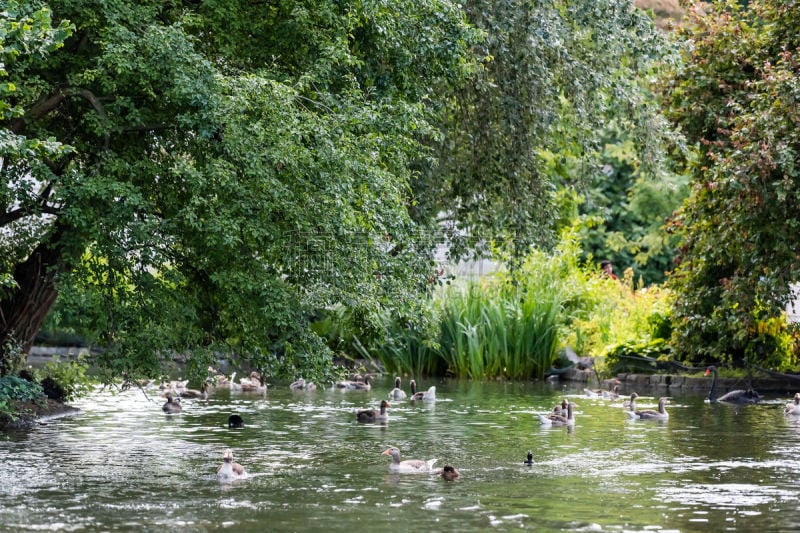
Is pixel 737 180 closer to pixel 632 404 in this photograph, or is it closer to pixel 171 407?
pixel 632 404

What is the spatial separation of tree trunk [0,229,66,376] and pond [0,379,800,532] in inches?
47.3

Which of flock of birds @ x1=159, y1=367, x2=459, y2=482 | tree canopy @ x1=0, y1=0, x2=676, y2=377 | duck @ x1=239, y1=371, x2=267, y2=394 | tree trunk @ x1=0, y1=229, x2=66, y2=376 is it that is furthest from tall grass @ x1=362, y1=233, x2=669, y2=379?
tree canopy @ x1=0, y1=0, x2=676, y2=377

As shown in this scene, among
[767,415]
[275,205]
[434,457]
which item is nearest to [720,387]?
[767,415]

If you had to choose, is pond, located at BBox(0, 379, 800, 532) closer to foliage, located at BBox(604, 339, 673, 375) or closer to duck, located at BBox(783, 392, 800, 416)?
duck, located at BBox(783, 392, 800, 416)

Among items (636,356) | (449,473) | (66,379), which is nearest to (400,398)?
(66,379)

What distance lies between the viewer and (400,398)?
2542 centimetres

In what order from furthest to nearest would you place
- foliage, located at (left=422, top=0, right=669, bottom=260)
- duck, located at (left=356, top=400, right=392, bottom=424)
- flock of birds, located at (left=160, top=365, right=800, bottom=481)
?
duck, located at (left=356, top=400, right=392, bottom=424) → foliage, located at (left=422, top=0, right=669, bottom=260) → flock of birds, located at (left=160, top=365, right=800, bottom=481)

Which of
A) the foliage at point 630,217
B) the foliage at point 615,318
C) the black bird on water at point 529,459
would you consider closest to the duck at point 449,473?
the black bird on water at point 529,459

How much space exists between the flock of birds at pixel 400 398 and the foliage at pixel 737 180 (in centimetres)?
118

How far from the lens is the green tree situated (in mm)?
15211

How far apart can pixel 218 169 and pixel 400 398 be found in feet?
37.1

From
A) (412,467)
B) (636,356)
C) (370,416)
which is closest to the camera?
(412,467)

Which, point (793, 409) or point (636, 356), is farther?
point (636, 356)

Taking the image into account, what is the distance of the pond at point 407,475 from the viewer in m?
11.5
